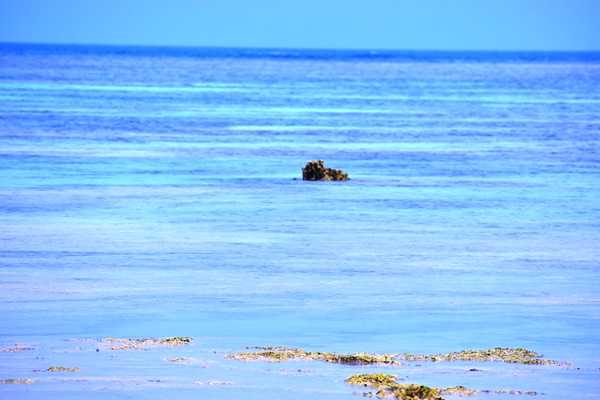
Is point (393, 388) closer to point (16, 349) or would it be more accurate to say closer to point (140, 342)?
point (140, 342)

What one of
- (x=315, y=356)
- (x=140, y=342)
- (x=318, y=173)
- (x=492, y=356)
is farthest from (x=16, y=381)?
(x=318, y=173)

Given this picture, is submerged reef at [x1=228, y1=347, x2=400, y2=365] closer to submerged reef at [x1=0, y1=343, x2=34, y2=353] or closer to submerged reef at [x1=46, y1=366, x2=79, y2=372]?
submerged reef at [x1=46, y1=366, x2=79, y2=372]

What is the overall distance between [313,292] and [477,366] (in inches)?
176

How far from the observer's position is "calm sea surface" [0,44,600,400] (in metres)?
13.1

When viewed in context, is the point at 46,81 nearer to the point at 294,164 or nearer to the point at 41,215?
the point at 294,164

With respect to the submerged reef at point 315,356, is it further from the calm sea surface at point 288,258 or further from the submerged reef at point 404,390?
the submerged reef at point 404,390

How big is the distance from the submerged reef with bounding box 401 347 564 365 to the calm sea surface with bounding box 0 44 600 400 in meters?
0.24

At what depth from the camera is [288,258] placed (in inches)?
799

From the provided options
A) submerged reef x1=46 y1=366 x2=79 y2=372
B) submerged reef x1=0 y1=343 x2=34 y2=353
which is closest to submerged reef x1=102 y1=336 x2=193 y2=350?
submerged reef x1=0 y1=343 x2=34 y2=353

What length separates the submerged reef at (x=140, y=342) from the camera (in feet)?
45.6

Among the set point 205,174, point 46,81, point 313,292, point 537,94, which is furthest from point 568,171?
point 46,81

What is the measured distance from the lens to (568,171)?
3662 centimetres

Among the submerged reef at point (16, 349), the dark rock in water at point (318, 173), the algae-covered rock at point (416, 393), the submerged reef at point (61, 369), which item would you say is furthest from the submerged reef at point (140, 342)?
the dark rock in water at point (318, 173)

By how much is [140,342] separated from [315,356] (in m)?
1.94
